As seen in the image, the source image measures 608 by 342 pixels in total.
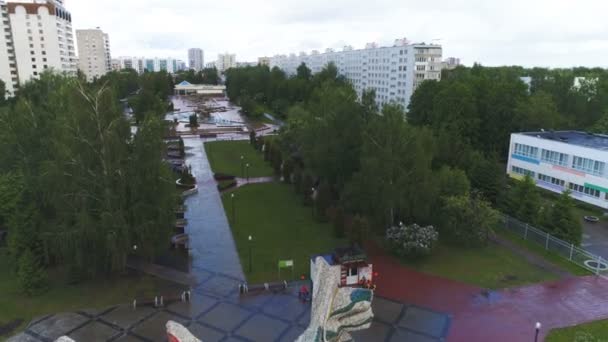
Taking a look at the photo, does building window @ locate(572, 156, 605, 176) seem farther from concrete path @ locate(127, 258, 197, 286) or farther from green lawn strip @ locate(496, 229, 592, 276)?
concrete path @ locate(127, 258, 197, 286)

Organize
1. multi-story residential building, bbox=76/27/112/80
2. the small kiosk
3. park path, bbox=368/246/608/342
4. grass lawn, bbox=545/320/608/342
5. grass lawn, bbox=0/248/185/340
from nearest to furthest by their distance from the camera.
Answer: grass lawn, bbox=545/320/608/342, park path, bbox=368/246/608/342, grass lawn, bbox=0/248/185/340, the small kiosk, multi-story residential building, bbox=76/27/112/80

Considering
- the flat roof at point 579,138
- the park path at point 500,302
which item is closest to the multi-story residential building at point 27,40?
the flat roof at point 579,138

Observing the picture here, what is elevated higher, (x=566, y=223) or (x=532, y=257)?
(x=566, y=223)

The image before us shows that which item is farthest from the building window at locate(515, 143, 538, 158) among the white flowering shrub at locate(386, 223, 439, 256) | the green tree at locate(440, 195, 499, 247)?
the white flowering shrub at locate(386, 223, 439, 256)

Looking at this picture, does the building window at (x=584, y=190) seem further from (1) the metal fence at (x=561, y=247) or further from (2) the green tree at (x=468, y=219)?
(2) the green tree at (x=468, y=219)

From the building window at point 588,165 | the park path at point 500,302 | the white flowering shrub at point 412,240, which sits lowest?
the park path at point 500,302

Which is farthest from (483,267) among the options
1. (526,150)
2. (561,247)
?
(526,150)

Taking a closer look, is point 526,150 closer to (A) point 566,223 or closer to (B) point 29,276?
(A) point 566,223
